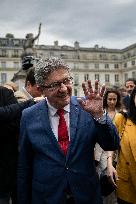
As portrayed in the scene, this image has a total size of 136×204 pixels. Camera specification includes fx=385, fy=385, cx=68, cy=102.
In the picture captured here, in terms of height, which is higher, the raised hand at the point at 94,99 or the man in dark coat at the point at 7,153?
the raised hand at the point at 94,99

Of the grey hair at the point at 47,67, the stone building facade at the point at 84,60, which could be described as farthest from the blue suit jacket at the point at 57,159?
the stone building facade at the point at 84,60

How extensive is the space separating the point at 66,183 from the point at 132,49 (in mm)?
92192

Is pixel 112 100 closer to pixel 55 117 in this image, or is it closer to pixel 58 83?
pixel 55 117

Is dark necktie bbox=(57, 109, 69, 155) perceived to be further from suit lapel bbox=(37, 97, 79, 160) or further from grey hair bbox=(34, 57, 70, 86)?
grey hair bbox=(34, 57, 70, 86)

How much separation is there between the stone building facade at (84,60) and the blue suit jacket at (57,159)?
8100 cm

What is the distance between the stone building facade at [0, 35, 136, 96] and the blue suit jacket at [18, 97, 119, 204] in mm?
81004

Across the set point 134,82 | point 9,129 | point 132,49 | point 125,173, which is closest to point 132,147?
point 125,173

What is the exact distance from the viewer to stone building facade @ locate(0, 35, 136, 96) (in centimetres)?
8656

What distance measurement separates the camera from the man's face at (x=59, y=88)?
10.5 feet

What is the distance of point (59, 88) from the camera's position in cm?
321

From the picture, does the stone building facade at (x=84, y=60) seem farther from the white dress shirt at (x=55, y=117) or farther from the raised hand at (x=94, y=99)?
the raised hand at (x=94, y=99)

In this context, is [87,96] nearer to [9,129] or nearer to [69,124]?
[69,124]

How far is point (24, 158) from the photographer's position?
3.33m

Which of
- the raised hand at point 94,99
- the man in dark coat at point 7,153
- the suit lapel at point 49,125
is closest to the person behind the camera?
the raised hand at point 94,99
